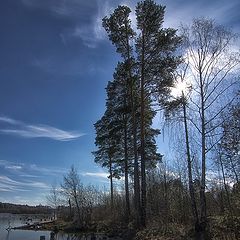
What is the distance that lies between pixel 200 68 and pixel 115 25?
317 inches

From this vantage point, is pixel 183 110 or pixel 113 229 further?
pixel 113 229

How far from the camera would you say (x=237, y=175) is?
21609 mm

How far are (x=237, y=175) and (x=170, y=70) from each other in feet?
23.7

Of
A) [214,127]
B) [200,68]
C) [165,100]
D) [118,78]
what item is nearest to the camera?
[214,127]

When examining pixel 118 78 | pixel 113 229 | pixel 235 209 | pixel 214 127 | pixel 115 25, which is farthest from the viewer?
pixel 113 229

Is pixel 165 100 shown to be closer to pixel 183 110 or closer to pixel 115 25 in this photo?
pixel 183 110

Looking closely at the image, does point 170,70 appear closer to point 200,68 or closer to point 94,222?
point 200,68

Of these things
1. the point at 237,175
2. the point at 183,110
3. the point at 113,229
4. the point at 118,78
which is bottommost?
the point at 113,229

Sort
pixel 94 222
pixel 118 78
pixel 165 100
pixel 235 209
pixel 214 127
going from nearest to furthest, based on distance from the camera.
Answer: pixel 235 209 → pixel 214 127 → pixel 165 100 → pixel 118 78 → pixel 94 222

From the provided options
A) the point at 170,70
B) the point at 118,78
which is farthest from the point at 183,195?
the point at 170,70

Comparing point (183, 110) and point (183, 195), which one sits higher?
point (183, 110)

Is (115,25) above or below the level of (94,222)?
above

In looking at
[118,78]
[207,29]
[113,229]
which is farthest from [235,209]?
[113,229]

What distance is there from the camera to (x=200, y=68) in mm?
20344
